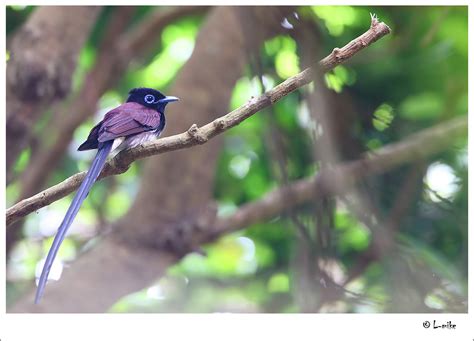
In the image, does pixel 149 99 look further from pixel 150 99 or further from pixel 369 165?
pixel 369 165

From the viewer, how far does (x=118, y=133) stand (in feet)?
6.28

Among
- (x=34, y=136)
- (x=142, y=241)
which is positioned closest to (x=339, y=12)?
(x=142, y=241)

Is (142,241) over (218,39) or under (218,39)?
under

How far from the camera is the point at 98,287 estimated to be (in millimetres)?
2555

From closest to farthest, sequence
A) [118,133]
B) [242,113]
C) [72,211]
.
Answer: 1. [242,113]
2. [72,211]
3. [118,133]

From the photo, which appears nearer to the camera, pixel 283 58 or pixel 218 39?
pixel 283 58

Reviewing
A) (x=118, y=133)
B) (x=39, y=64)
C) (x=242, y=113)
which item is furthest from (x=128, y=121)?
(x=39, y=64)

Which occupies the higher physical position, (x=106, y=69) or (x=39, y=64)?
(x=106, y=69)

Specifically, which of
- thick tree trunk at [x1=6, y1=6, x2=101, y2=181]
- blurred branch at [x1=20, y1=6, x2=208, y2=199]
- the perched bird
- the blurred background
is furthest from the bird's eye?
blurred branch at [x1=20, y1=6, x2=208, y2=199]

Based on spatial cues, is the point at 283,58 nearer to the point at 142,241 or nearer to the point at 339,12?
the point at 339,12

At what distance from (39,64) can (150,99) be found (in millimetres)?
619

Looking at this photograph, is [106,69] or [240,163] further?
[240,163]
